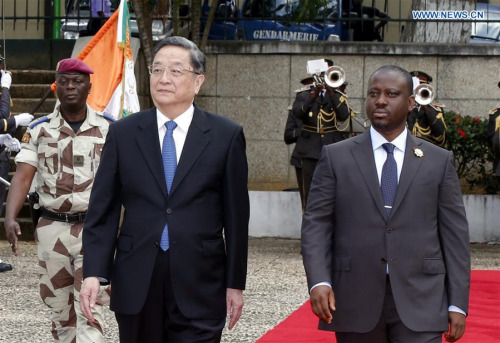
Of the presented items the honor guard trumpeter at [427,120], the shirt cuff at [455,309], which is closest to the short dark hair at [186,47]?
the shirt cuff at [455,309]

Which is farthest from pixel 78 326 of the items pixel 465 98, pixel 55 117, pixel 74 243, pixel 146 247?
pixel 465 98

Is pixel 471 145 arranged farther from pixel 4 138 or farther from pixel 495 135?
pixel 4 138

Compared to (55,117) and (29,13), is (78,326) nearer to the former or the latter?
(55,117)

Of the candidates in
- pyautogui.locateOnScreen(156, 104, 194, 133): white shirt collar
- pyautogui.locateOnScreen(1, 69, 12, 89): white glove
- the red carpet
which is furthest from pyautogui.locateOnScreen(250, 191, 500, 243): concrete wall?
pyautogui.locateOnScreen(156, 104, 194, 133): white shirt collar

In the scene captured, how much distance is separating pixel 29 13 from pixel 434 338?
45.1ft

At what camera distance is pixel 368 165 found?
16.5 feet

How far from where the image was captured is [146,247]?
4.92m

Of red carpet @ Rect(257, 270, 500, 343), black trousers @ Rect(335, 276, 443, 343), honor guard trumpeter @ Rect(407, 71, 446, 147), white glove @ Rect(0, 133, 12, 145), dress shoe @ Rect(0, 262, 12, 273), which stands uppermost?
honor guard trumpeter @ Rect(407, 71, 446, 147)

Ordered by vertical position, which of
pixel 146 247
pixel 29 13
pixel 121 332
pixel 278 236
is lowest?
pixel 278 236

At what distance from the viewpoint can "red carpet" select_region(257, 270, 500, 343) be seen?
314 inches

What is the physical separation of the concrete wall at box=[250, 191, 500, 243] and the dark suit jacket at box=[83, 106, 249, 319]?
8.92 m

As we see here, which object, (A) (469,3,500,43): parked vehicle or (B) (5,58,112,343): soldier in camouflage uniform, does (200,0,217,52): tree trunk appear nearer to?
(A) (469,3,500,43): parked vehicle

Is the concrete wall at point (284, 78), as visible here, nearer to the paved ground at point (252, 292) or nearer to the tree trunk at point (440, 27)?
the tree trunk at point (440, 27)

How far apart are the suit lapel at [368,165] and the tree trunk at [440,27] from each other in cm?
1039
